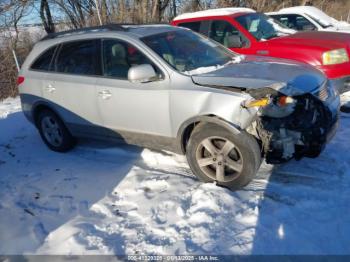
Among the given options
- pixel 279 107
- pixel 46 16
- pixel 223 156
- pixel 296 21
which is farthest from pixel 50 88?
pixel 46 16

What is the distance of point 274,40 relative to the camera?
6.79m

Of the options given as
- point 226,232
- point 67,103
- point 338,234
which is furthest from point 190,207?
point 67,103

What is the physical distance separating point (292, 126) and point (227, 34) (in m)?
4.25

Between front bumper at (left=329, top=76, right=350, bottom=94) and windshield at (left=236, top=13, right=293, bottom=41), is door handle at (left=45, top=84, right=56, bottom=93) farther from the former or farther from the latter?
front bumper at (left=329, top=76, right=350, bottom=94)

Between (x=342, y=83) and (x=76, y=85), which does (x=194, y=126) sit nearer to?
(x=76, y=85)

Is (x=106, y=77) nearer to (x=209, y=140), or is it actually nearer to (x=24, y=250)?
(x=209, y=140)

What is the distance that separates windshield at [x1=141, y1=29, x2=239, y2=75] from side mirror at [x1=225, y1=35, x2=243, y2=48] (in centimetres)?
189

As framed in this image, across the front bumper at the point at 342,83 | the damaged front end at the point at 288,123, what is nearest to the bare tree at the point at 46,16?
the front bumper at the point at 342,83

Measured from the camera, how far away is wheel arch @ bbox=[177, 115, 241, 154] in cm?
365

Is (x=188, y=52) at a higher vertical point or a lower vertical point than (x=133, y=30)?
lower

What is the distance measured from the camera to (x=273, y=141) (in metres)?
3.66

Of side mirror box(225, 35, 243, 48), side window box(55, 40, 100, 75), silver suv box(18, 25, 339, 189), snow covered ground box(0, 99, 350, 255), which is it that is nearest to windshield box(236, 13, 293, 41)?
side mirror box(225, 35, 243, 48)

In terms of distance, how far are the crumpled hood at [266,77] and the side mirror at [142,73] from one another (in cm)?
48

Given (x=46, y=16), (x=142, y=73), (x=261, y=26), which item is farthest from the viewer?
(x=46, y=16)
